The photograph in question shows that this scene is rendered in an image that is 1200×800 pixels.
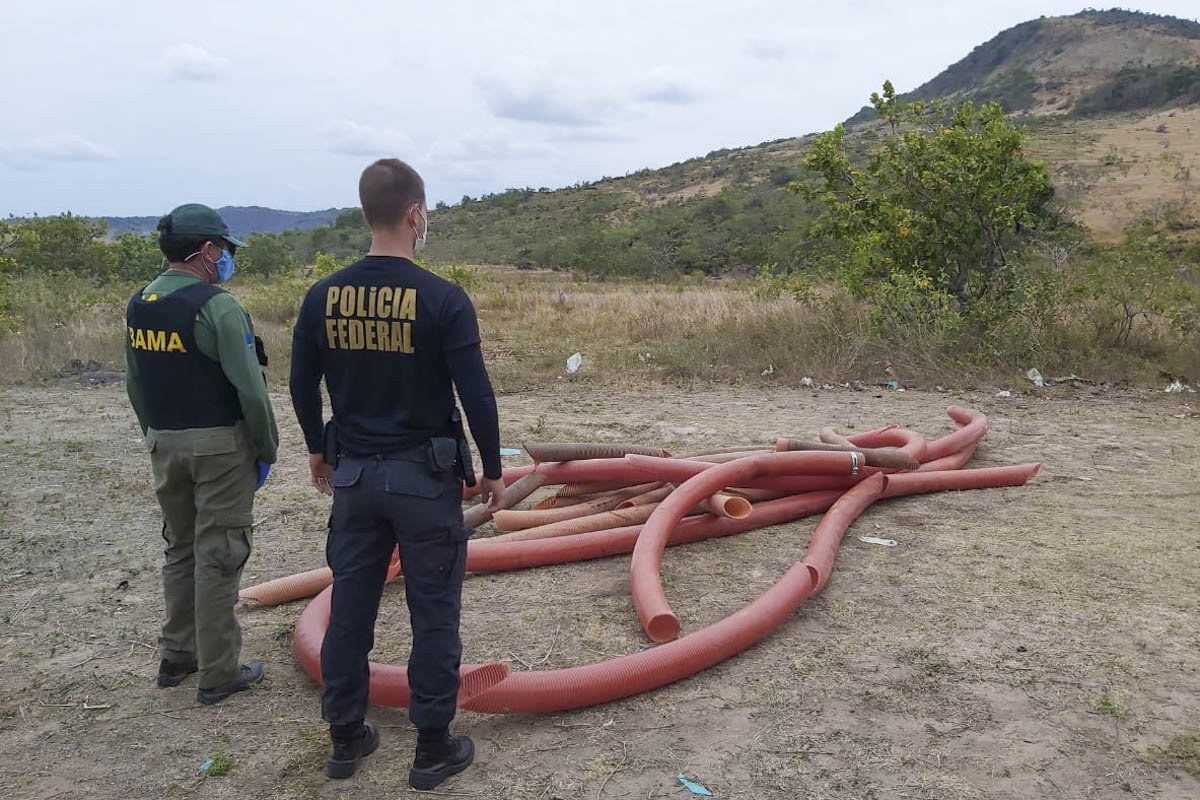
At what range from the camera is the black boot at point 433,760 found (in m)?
2.73

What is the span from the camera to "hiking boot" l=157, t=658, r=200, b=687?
341 cm

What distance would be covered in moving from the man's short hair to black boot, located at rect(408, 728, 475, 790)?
5.10 feet

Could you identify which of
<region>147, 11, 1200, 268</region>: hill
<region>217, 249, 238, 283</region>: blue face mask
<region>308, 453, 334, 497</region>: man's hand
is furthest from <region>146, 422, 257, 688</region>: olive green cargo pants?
<region>147, 11, 1200, 268</region>: hill

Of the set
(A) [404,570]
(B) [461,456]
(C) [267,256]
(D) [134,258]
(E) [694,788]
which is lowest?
(E) [694,788]

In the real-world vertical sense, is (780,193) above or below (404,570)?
above

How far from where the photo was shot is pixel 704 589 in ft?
14.1

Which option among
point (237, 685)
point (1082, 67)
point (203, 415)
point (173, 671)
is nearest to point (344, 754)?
point (237, 685)

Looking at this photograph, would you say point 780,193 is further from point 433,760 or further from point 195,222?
point 433,760

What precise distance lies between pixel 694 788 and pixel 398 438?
1386 mm

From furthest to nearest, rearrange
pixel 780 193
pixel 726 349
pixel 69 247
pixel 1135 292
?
pixel 780 193, pixel 69 247, pixel 726 349, pixel 1135 292

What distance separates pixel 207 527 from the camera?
3.15 m

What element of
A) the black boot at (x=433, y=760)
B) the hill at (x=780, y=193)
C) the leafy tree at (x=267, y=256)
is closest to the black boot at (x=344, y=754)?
the black boot at (x=433, y=760)

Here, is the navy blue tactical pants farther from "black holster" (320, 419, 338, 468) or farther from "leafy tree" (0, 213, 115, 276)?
"leafy tree" (0, 213, 115, 276)

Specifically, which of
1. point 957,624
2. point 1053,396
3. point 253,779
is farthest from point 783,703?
point 1053,396
